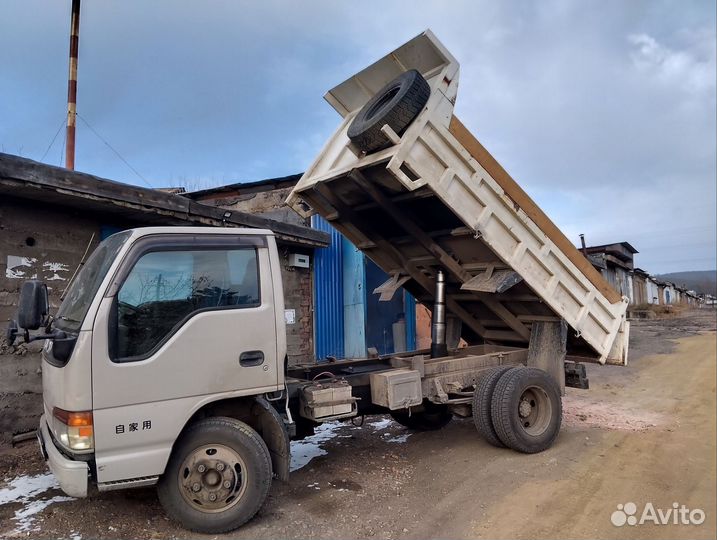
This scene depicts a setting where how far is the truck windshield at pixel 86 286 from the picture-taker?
3625 mm

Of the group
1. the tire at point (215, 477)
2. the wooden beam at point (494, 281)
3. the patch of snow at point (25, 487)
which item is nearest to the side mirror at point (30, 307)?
the tire at point (215, 477)

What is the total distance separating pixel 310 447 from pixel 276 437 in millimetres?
2077

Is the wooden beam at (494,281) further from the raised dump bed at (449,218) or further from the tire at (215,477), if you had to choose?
the tire at (215,477)

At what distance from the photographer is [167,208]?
688 cm

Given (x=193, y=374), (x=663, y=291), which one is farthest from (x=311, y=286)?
(x=663, y=291)

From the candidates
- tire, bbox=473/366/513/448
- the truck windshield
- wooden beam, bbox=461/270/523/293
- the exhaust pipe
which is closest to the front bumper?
the truck windshield

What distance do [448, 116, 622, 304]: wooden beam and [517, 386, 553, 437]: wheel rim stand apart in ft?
4.98

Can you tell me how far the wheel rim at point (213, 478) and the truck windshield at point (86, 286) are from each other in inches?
50.2

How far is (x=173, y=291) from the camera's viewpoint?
382cm

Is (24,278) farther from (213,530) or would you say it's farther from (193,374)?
(213,530)

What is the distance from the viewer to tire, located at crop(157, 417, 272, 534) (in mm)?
3705

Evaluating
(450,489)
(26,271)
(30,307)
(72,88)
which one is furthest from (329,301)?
(72,88)

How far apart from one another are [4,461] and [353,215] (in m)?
4.69

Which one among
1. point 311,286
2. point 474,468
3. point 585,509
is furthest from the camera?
point 311,286
